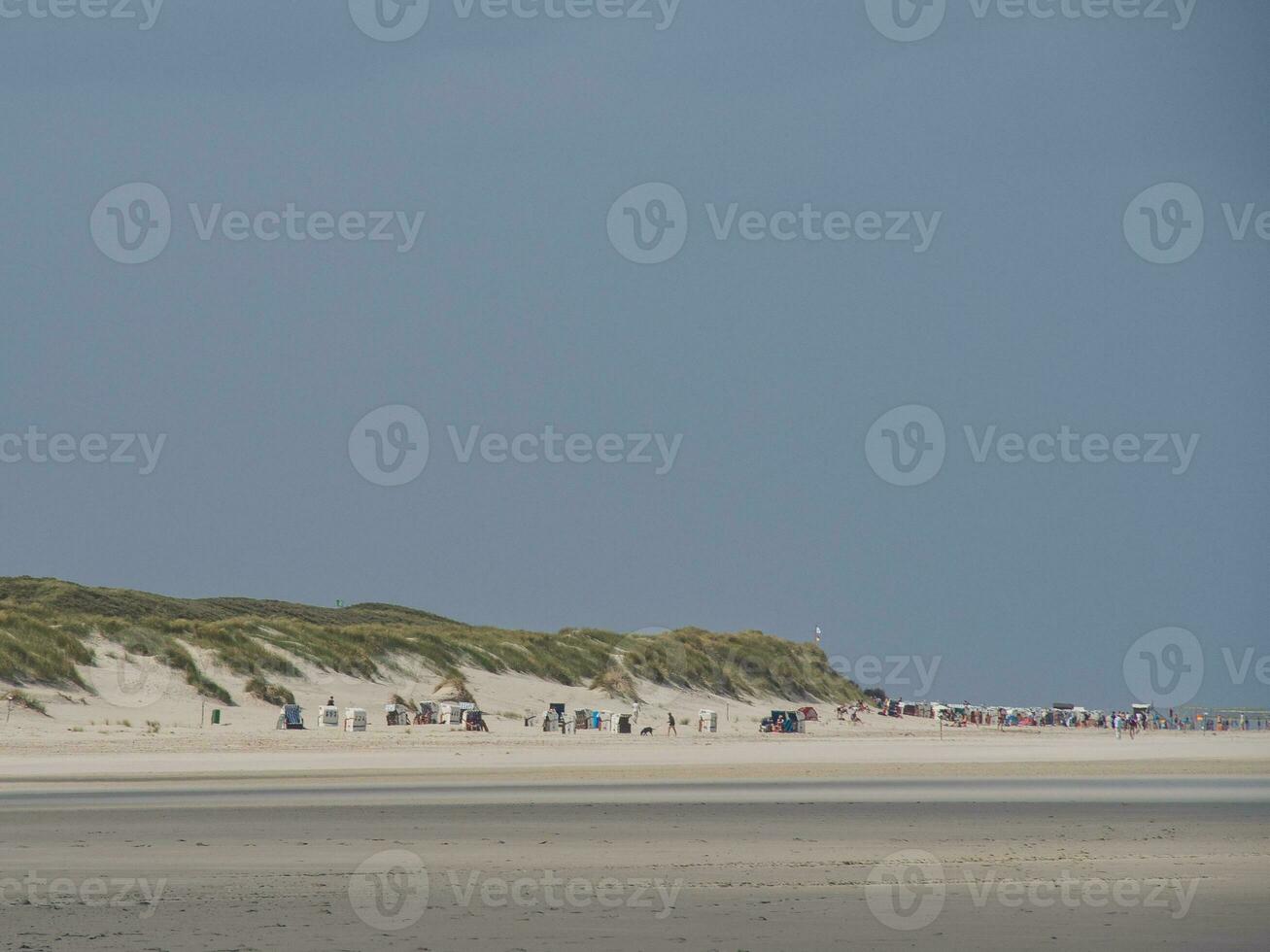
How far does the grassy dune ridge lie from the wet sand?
2152cm

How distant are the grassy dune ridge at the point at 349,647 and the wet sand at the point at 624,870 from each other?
2152cm

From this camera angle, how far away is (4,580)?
264 ft

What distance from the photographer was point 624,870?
47.3 feet

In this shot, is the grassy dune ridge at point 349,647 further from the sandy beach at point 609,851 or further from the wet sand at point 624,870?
the wet sand at point 624,870

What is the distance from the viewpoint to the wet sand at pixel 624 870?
11.1 m

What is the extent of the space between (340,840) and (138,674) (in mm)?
29469

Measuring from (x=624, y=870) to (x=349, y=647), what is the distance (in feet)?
139

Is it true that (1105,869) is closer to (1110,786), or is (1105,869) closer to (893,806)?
(893,806)

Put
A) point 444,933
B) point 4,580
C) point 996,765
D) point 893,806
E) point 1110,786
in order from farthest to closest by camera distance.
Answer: point 4,580, point 996,765, point 1110,786, point 893,806, point 444,933

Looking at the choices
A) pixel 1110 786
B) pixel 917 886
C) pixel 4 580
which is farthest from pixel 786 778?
pixel 4 580

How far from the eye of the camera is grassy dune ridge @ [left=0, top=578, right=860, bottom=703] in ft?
146

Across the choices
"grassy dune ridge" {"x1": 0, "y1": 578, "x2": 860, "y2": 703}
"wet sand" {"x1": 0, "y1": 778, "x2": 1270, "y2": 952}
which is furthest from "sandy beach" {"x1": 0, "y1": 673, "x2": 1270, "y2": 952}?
"grassy dune ridge" {"x1": 0, "y1": 578, "x2": 860, "y2": 703}

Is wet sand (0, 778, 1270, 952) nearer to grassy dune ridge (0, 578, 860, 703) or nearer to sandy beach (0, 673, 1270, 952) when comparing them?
sandy beach (0, 673, 1270, 952)

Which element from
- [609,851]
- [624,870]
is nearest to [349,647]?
[609,851]
